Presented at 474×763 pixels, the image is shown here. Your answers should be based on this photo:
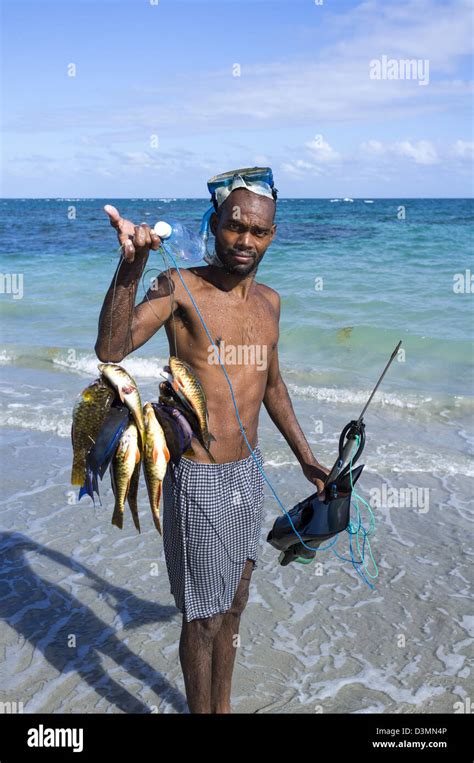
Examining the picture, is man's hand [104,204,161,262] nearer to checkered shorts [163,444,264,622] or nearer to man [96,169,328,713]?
man [96,169,328,713]

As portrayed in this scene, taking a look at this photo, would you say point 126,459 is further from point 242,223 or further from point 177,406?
point 242,223

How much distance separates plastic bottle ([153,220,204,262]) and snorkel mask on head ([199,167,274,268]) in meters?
0.06

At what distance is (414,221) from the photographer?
136 feet

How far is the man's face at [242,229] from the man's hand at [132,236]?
0.68 meters

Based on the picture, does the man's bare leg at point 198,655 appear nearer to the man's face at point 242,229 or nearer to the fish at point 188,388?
the fish at point 188,388

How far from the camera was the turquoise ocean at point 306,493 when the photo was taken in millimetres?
3963

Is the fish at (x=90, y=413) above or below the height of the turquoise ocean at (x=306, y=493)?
above

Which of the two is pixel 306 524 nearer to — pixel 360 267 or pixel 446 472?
pixel 446 472

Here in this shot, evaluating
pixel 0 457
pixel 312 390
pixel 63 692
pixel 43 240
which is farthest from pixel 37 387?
pixel 43 240

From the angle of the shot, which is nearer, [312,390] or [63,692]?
[63,692]

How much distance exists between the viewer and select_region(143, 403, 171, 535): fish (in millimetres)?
2389

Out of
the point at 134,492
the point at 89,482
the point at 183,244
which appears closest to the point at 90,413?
the point at 89,482

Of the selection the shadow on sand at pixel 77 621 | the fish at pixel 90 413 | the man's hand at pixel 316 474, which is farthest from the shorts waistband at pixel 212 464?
the shadow on sand at pixel 77 621
